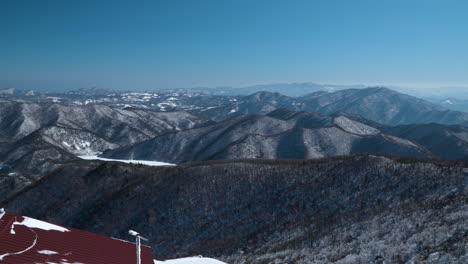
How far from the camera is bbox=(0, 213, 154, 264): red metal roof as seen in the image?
43.7ft

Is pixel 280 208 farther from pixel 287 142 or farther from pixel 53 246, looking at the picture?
pixel 287 142

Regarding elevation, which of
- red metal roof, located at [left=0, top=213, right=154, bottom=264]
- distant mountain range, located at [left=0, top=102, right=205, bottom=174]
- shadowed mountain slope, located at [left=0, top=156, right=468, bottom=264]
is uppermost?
red metal roof, located at [left=0, top=213, right=154, bottom=264]

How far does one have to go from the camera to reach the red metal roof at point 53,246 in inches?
524

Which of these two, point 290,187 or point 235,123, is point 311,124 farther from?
point 290,187

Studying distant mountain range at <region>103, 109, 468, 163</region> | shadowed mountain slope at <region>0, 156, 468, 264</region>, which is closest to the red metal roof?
shadowed mountain slope at <region>0, 156, 468, 264</region>

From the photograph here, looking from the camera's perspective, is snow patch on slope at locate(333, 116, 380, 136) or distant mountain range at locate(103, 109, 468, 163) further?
snow patch on slope at locate(333, 116, 380, 136)

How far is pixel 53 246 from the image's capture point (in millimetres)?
14789

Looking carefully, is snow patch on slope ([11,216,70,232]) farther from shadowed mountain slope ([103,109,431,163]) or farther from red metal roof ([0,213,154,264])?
shadowed mountain slope ([103,109,431,163])

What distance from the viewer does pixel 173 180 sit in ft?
142

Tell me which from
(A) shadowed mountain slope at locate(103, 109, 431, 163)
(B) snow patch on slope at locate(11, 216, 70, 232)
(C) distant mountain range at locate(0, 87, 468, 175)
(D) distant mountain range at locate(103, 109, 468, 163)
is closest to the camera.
Result: (B) snow patch on slope at locate(11, 216, 70, 232)

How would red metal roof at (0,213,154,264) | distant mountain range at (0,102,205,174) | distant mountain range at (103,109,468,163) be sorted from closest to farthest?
red metal roof at (0,213,154,264)
distant mountain range at (103,109,468,163)
distant mountain range at (0,102,205,174)

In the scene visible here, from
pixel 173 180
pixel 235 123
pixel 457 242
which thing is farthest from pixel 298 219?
pixel 235 123

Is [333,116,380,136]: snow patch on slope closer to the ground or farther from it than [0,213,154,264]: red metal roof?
closer to the ground

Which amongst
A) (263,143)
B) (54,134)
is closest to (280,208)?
(263,143)
